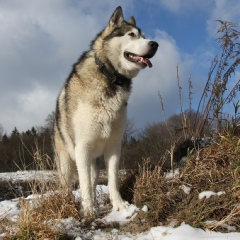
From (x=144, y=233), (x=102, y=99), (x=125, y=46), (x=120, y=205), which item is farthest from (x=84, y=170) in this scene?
(x=125, y=46)

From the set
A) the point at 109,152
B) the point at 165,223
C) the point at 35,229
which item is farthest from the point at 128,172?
the point at 35,229

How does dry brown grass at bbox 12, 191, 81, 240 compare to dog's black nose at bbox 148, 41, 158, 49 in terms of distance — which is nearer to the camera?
dry brown grass at bbox 12, 191, 81, 240

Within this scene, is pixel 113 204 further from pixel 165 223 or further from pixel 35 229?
pixel 35 229

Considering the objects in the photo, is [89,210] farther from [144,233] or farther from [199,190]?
[199,190]

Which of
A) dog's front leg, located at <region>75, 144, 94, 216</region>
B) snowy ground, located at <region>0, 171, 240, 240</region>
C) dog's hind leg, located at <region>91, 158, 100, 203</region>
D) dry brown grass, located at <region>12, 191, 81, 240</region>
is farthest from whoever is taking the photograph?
dog's hind leg, located at <region>91, 158, 100, 203</region>

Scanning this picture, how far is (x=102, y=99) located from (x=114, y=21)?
130cm

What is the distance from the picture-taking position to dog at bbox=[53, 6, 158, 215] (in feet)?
14.5

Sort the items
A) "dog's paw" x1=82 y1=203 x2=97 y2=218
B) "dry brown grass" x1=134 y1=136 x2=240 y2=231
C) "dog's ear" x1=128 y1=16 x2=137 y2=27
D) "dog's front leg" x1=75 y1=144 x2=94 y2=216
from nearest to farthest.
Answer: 1. "dry brown grass" x1=134 y1=136 x2=240 y2=231
2. "dog's paw" x1=82 y1=203 x2=97 y2=218
3. "dog's front leg" x1=75 y1=144 x2=94 y2=216
4. "dog's ear" x1=128 y1=16 x2=137 y2=27

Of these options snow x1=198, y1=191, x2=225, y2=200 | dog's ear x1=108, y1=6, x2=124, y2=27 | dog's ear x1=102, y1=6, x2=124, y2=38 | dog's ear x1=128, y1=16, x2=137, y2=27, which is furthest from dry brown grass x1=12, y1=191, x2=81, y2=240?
dog's ear x1=128, y1=16, x2=137, y2=27

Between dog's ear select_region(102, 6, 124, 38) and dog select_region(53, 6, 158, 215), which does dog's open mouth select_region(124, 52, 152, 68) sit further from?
dog's ear select_region(102, 6, 124, 38)

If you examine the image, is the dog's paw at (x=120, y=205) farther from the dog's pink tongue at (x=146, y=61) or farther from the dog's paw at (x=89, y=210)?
the dog's pink tongue at (x=146, y=61)

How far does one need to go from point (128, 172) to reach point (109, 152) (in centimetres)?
107

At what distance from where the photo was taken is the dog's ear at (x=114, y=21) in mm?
→ 4996

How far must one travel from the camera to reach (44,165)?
498cm
